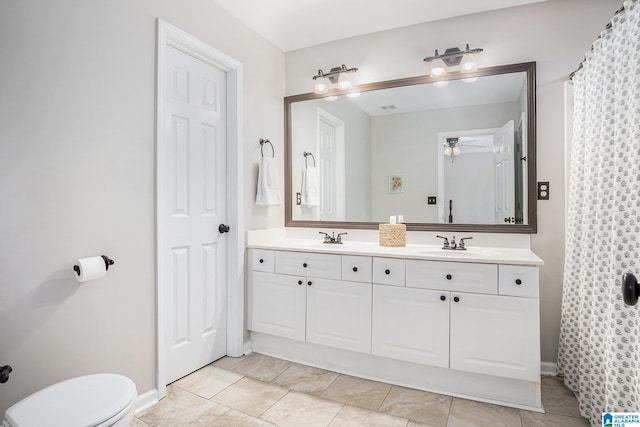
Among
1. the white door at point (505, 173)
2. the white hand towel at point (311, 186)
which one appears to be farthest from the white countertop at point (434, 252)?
the white hand towel at point (311, 186)

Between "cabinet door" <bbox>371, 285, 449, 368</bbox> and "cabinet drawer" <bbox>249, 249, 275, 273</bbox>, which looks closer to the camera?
"cabinet door" <bbox>371, 285, 449, 368</bbox>

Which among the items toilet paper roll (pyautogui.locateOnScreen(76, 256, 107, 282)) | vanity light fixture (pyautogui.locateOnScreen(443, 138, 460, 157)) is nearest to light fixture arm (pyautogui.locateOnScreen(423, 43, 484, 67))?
vanity light fixture (pyautogui.locateOnScreen(443, 138, 460, 157))

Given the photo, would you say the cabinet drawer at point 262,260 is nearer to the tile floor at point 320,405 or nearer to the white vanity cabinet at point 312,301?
the white vanity cabinet at point 312,301

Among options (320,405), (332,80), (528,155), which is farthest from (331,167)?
(320,405)

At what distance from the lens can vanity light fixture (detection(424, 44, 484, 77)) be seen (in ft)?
8.07

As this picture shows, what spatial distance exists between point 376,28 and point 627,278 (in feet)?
8.19

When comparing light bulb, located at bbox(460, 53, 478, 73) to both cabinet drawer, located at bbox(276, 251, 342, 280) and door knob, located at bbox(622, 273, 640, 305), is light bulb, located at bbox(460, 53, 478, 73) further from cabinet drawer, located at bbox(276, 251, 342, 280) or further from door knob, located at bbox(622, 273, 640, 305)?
door knob, located at bbox(622, 273, 640, 305)

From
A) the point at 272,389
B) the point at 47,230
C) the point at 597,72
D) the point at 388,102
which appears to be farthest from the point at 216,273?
the point at 597,72

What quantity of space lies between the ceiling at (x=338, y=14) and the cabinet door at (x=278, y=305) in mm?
1911

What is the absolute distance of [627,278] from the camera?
0.87 meters

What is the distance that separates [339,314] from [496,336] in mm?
940

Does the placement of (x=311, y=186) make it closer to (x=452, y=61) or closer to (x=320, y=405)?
(x=452, y=61)

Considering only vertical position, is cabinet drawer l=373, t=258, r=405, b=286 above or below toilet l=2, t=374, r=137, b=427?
above

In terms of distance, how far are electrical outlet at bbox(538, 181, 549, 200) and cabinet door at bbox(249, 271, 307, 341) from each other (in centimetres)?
171
